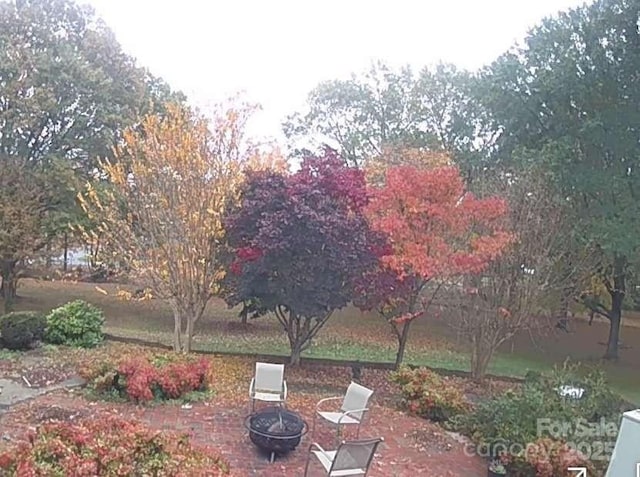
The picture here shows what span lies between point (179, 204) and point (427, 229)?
3.99m

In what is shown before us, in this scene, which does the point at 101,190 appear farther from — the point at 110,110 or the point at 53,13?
the point at 53,13

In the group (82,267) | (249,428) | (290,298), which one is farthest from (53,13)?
(249,428)

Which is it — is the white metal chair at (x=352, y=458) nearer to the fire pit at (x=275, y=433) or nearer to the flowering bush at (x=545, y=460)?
the fire pit at (x=275, y=433)

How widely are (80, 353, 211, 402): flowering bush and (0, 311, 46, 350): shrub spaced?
8.91 ft

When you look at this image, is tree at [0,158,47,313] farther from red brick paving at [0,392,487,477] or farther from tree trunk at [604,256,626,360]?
tree trunk at [604,256,626,360]

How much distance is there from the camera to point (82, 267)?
16500mm

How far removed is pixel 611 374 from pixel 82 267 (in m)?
13.6

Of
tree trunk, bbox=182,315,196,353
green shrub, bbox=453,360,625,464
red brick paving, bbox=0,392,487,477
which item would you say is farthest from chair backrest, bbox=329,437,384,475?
tree trunk, bbox=182,315,196,353

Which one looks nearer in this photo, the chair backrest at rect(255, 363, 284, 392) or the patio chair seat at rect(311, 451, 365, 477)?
the patio chair seat at rect(311, 451, 365, 477)

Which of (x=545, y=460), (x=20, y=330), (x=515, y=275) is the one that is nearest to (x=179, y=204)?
(x=20, y=330)

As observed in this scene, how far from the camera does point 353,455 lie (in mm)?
4539

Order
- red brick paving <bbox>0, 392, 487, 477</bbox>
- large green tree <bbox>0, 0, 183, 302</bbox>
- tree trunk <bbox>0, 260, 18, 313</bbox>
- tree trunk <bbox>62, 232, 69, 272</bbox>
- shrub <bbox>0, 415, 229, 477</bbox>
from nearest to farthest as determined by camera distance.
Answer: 1. shrub <bbox>0, 415, 229, 477</bbox>
2. red brick paving <bbox>0, 392, 487, 477</bbox>
3. tree trunk <bbox>0, 260, 18, 313</bbox>
4. large green tree <bbox>0, 0, 183, 302</bbox>
5. tree trunk <bbox>62, 232, 69, 272</bbox>

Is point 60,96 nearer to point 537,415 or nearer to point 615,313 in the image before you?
point 537,415

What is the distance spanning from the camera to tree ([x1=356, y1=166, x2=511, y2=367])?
8.98 metres
